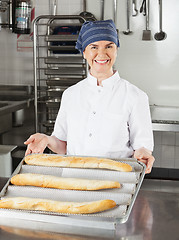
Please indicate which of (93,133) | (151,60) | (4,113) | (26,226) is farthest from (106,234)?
(151,60)

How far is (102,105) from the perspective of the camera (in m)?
2.12

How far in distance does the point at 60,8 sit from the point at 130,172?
3.66 metres

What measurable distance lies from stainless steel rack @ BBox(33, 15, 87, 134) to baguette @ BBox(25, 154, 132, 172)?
110 inches

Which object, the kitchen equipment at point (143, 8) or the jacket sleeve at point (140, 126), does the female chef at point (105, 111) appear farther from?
the kitchen equipment at point (143, 8)

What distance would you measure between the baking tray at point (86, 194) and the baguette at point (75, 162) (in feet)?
0.10

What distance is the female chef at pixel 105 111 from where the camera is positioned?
6.70 feet

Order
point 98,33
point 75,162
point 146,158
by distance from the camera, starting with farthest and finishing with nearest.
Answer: point 98,33, point 146,158, point 75,162

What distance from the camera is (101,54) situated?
6.61ft

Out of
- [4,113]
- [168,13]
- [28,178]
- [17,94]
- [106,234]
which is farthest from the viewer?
[17,94]

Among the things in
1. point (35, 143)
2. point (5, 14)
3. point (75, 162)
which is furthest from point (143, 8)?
point (75, 162)

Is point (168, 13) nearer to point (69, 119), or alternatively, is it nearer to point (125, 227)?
point (69, 119)

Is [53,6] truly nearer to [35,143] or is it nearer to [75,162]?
[35,143]

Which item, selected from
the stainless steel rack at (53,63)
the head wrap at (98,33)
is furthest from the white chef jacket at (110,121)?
the stainless steel rack at (53,63)

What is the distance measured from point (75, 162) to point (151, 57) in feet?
10.8
